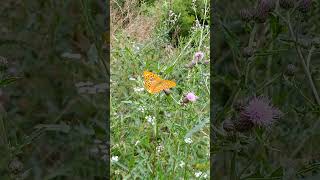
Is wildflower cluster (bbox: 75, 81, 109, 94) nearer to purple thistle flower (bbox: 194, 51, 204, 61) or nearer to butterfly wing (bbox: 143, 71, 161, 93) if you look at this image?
butterfly wing (bbox: 143, 71, 161, 93)

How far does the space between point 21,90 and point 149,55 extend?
0.51 metres

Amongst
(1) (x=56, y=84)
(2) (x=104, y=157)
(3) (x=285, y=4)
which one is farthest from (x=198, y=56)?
(3) (x=285, y=4)

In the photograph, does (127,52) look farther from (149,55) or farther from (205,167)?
(205,167)

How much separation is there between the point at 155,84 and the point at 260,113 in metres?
0.64

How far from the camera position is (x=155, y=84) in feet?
5.23

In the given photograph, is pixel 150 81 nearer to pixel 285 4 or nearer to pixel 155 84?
pixel 155 84

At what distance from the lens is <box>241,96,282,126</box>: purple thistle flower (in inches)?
37.6

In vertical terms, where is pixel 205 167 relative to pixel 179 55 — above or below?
below

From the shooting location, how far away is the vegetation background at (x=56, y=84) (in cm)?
129

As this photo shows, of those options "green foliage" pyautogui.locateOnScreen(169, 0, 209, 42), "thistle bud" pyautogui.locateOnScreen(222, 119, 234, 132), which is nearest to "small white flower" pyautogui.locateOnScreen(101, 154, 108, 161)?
"thistle bud" pyautogui.locateOnScreen(222, 119, 234, 132)

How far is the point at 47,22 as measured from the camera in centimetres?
156

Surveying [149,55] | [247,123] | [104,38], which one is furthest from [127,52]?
[247,123]

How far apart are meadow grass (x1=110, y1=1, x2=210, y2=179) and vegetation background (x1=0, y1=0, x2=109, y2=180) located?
0.09m

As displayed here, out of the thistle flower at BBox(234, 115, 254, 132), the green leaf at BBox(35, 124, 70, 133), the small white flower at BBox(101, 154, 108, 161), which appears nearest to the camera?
the thistle flower at BBox(234, 115, 254, 132)
